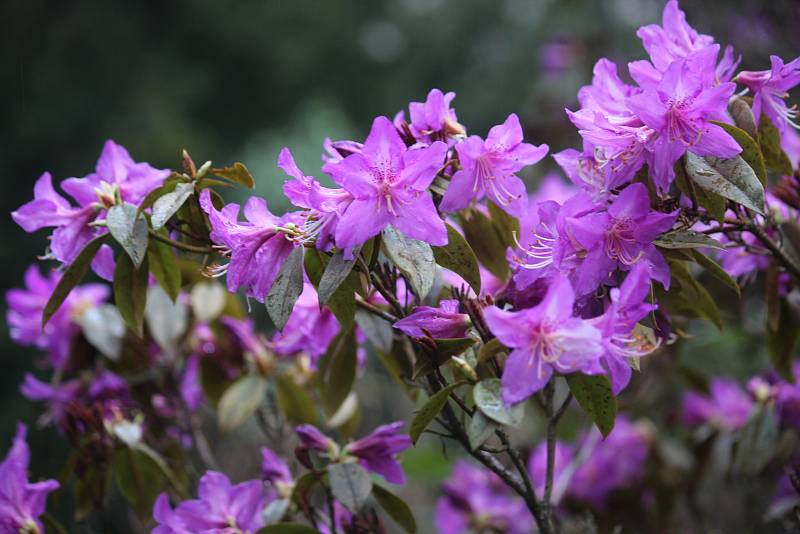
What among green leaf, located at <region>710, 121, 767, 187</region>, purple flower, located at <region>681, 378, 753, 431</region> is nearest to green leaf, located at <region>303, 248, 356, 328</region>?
green leaf, located at <region>710, 121, 767, 187</region>

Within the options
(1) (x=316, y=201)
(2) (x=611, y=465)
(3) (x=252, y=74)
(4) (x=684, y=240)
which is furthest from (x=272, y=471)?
(3) (x=252, y=74)

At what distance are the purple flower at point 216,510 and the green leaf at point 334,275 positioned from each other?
33 centimetres

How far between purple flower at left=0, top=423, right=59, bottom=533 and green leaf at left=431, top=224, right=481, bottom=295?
0.58m

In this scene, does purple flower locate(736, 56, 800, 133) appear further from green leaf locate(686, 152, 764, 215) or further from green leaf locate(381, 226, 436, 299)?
green leaf locate(381, 226, 436, 299)

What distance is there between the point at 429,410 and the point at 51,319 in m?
0.88

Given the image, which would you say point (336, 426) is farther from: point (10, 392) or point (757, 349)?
point (10, 392)

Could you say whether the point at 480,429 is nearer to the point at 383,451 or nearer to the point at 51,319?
the point at 383,451

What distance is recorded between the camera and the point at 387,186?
80 centimetres

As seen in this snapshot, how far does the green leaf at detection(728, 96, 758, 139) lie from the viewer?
91cm

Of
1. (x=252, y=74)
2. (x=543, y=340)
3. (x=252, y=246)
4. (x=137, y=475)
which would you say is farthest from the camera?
(x=252, y=74)

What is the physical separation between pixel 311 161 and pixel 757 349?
517cm

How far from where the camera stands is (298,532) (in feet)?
3.34

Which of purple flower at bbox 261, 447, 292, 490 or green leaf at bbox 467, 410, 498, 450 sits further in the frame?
purple flower at bbox 261, 447, 292, 490

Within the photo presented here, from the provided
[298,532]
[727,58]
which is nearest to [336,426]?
[298,532]
